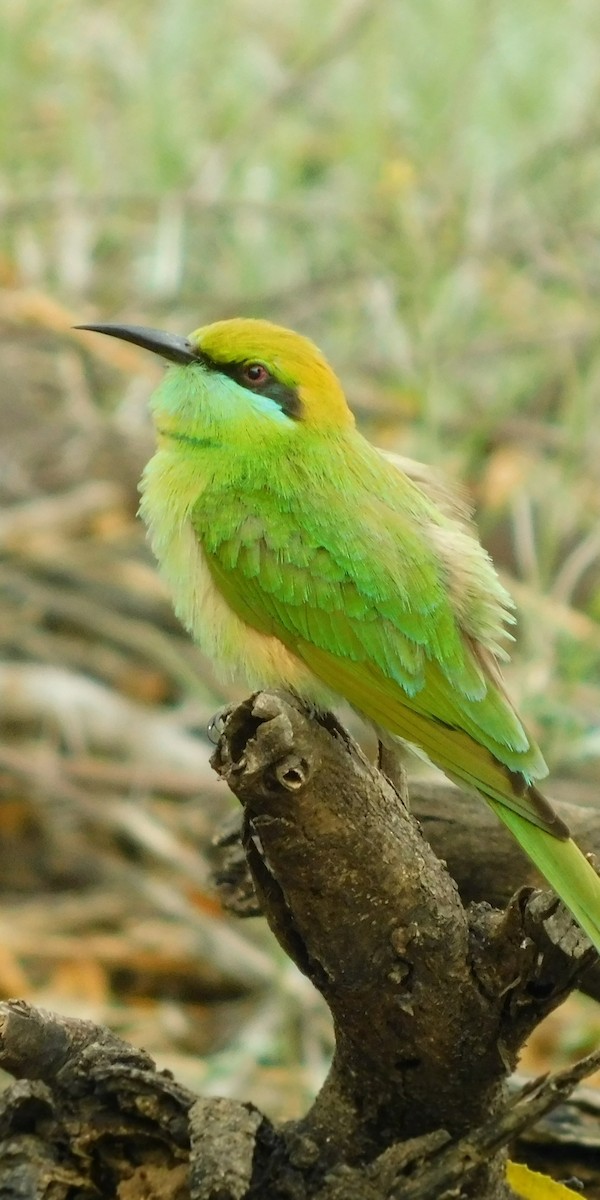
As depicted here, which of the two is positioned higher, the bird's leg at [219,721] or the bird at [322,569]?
the bird at [322,569]

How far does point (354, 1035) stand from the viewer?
5.26 ft

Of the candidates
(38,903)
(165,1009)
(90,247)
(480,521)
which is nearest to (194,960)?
(165,1009)

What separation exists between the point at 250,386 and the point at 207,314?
3.08 metres

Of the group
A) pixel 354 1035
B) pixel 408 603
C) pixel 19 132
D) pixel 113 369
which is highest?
pixel 19 132

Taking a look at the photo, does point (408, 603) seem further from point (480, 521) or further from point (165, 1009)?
point (480, 521)

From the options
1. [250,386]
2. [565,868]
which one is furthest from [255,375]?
[565,868]

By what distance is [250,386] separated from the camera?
1.97 meters

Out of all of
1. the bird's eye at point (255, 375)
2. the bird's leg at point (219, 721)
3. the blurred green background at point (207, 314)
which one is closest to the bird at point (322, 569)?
the bird's eye at point (255, 375)

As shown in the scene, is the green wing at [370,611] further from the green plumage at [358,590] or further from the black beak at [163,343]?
the black beak at [163,343]

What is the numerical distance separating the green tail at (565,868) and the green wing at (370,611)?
77mm

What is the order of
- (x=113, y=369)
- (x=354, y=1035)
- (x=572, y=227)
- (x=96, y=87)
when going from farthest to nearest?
(x=96, y=87)
(x=572, y=227)
(x=113, y=369)
(x=354, y=1035)

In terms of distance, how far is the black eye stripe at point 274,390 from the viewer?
196cm

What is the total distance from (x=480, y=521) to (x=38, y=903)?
191 cm

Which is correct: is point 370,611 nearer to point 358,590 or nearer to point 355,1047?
point 358,590
